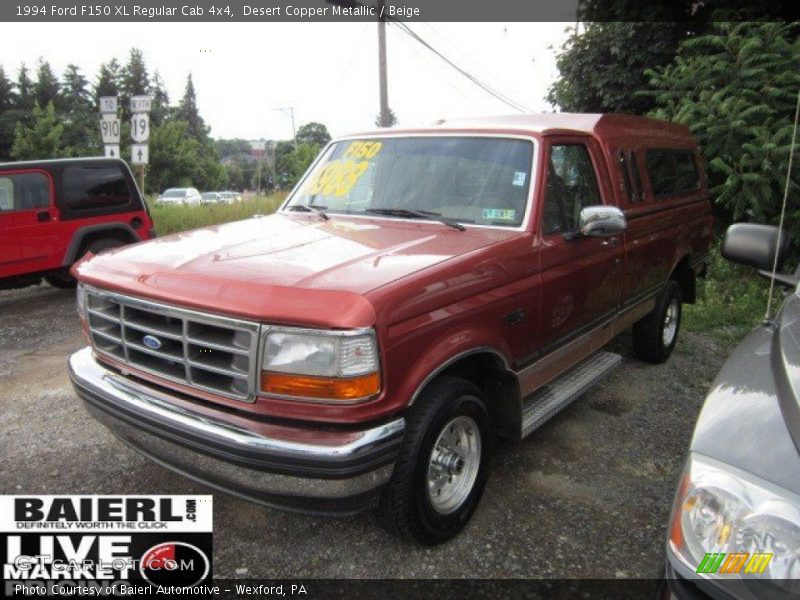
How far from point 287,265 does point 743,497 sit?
187cm

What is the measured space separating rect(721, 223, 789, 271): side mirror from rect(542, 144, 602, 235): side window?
909mm

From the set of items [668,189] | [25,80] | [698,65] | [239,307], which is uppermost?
[25,80]

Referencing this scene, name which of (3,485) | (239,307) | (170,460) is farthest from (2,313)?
(239,307)

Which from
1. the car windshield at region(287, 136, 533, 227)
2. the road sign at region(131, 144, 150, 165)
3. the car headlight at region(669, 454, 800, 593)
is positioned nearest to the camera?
the car headlight at region(669, 454, 800, 593)

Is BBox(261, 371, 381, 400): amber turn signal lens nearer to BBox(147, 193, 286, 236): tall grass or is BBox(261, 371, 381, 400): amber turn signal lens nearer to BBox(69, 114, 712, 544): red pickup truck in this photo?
BBox(69, 114, 712, 544): red pickup truck

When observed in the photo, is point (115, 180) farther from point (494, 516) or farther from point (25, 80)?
point (25, 80)

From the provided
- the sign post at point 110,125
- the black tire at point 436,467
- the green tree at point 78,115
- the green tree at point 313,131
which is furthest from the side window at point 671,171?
Result: the green tree at point 313,131

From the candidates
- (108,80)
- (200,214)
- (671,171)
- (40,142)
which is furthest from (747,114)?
(108,80)

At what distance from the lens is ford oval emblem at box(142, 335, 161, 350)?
8.75ft

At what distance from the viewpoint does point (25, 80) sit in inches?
1613

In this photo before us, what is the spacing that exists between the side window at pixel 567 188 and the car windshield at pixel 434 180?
0.19 m

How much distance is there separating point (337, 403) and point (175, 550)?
1056mm

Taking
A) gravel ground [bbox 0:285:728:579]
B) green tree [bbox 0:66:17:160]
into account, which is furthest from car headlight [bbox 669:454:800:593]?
green tree [bbox 0:66:17:160]

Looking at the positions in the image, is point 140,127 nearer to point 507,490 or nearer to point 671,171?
point 671,171
